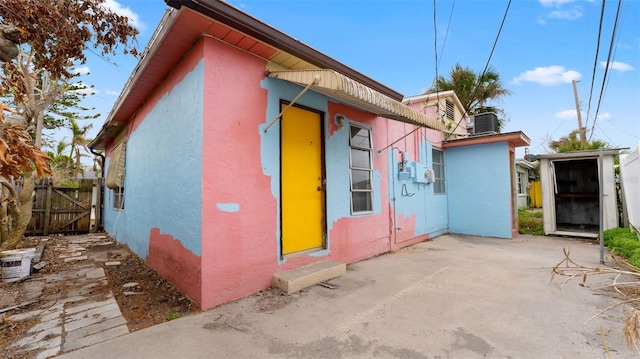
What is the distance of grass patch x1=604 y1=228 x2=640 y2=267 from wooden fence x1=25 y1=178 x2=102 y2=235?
45.4 ft

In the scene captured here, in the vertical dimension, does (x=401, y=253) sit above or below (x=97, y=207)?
below

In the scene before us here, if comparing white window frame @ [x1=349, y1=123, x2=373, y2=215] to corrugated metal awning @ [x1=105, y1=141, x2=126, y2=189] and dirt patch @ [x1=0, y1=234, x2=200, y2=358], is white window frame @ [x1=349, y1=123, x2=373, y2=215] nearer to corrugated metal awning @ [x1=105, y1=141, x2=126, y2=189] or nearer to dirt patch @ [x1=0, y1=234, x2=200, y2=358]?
dirt patch @ [x1=0, y1=234, x2=200, y2=358]

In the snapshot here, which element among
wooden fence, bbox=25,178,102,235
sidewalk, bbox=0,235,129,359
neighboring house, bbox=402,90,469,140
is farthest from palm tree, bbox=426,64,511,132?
wooden fence, bbox=25,178,102,235

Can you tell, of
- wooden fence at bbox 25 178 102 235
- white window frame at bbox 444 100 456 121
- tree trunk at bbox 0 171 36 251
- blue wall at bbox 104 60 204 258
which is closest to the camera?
blue wall at bbox 104 60 204 258

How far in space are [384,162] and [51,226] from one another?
10.5 metres

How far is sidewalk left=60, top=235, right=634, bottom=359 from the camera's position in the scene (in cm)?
215

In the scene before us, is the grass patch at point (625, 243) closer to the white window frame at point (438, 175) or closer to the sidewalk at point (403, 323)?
the sidewalk at point (403, 323)

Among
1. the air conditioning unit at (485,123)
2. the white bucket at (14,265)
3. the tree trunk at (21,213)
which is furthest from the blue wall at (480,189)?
the tree trunk at (21,213)

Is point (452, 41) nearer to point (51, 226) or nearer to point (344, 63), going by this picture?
point (344, 63)

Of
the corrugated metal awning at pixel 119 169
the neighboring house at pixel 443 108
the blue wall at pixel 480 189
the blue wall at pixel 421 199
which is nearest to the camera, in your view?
the blue wall at pixel 421 199

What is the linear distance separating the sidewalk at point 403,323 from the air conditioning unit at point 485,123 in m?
5.38

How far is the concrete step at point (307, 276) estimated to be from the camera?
3.37 meters

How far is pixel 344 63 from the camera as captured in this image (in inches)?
168

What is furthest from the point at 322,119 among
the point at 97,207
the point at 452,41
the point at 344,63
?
the point at 97,207
